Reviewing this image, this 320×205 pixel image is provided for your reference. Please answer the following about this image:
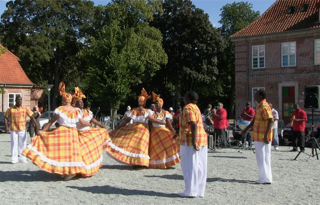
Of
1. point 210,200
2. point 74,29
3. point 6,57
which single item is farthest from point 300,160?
point 74,29

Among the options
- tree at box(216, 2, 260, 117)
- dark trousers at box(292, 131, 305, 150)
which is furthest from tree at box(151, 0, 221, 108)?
dark trousers at box(292, 131, 305, 150)

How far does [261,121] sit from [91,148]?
3.82 meters

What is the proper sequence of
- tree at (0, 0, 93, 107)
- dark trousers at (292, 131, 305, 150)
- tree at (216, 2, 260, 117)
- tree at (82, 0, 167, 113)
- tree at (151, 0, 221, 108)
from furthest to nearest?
tree at (216, 2, 260, 117) → tree at (0, 0, 93, 107) → tree at (151, 0, 221, 108) → tree at (82, 0, 167, 113) → dark trousers at (292, 131, 305, 150)

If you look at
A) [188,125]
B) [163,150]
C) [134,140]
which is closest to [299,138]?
[163,150]

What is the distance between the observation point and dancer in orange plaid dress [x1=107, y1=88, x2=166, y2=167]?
1029 cm

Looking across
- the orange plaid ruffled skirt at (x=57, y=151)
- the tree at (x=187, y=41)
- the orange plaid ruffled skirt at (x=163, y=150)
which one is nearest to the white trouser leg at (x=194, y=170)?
the orange plaid ruffled skirt at (x=57, y=151)

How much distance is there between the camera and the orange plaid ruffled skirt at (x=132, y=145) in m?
10.3

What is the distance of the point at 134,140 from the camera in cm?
1048

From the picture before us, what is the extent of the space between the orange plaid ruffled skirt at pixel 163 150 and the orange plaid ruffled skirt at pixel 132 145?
160mm

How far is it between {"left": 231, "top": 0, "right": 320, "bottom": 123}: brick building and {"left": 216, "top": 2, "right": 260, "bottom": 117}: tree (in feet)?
58.8

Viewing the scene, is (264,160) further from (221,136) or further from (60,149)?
(221,136)

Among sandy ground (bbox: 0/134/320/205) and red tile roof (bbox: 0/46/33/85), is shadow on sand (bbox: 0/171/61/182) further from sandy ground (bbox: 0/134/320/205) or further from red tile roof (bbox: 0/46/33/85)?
red tile roof (bbox: 0/46/33/85)

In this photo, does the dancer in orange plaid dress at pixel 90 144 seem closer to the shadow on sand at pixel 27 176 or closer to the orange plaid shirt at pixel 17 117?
the shadow on sand at pixel 27 176

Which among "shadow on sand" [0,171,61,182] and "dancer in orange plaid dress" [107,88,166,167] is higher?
"dancer in orange plaid dress" [107,88,166,167]
